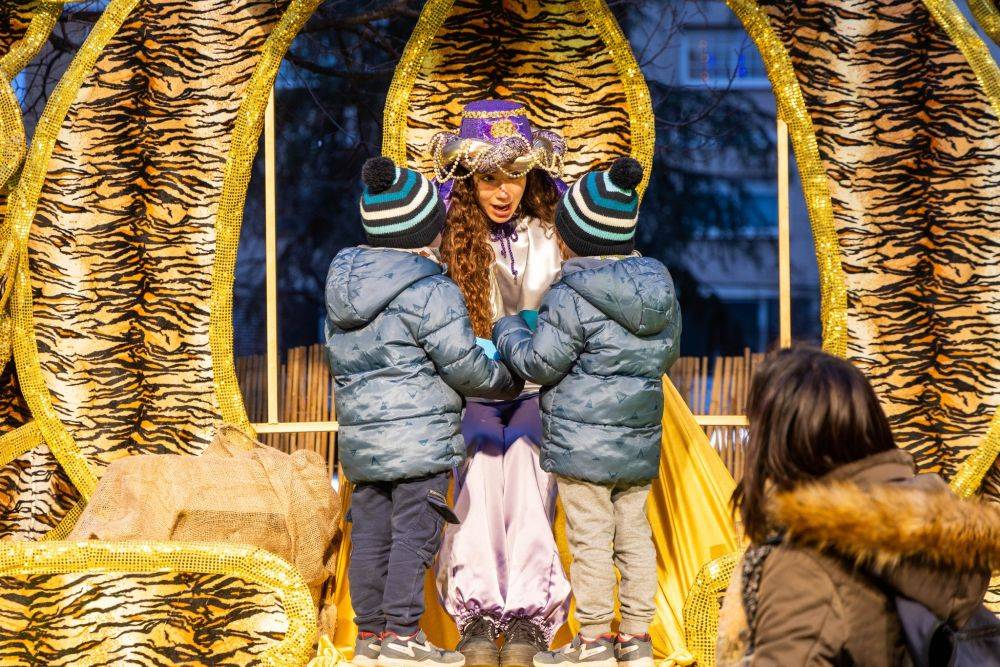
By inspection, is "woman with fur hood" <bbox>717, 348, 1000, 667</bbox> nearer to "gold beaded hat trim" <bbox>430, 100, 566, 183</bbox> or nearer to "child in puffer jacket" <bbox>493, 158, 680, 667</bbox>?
"child in puffer jacket" <bbox>493, 158, 680, 667</bbox>

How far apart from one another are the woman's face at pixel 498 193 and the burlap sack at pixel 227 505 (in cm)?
107

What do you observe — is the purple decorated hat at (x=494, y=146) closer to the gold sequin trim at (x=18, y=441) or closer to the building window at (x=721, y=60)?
the building window at (x=721, y=60)

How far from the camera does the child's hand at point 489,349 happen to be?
3732 mm

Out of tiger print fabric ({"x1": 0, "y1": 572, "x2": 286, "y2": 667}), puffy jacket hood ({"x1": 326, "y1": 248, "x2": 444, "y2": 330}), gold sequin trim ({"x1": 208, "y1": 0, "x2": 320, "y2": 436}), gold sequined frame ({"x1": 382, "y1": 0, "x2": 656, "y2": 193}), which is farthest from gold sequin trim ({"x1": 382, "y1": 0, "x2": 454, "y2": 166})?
tiger print fabric ({"x1": 0, "y1": 572, "x2": 286, "y2": 667})

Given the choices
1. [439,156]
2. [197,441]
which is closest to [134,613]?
[197,441]

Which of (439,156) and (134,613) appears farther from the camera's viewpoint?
(439,156)

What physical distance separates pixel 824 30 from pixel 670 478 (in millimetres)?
1719

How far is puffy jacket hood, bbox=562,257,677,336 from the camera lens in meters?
3.46

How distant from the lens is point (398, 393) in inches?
139

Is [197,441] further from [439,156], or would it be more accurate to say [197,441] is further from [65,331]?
[439,156]

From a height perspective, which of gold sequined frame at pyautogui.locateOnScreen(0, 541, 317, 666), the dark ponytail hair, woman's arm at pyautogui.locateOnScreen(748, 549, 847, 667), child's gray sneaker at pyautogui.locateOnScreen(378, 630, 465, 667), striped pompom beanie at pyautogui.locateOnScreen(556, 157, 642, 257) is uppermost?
striped pompom beanie at pyautogui.locateOnScreen(556, 157, 642, 257)

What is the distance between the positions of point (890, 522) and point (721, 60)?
9.89ft

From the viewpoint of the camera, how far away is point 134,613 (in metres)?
3.61

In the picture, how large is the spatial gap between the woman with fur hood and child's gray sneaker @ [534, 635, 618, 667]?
4.83ft
